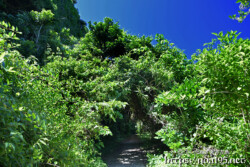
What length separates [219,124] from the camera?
218 centimetres

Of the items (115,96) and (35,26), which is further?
(35,26)

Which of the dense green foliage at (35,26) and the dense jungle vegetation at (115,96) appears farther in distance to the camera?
the dense green foliage at (35,26)

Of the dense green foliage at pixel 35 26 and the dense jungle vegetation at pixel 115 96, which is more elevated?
the dense green foliage at pixel 35 26

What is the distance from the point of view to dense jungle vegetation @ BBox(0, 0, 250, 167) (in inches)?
53.0

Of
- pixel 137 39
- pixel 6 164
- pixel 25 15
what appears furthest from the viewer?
pixel 25 15

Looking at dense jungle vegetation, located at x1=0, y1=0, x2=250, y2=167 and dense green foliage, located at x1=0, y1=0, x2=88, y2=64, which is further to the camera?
dense green foliage, located at x1=0, y1=0, x2=88, y2=64

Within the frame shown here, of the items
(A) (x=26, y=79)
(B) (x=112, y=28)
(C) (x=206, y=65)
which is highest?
(B) (x=112, y=28)

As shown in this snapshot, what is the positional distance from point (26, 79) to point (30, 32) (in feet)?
38.7

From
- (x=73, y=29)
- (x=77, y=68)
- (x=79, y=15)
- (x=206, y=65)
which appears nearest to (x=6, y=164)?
(x=206, y=65)

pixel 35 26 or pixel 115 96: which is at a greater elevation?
pixel 35 26

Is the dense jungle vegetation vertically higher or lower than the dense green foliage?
lower

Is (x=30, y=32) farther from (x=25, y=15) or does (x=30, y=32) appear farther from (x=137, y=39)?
(x=137, y=39)

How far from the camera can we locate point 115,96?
4.19 meters

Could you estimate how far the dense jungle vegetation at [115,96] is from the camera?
4.42ft
